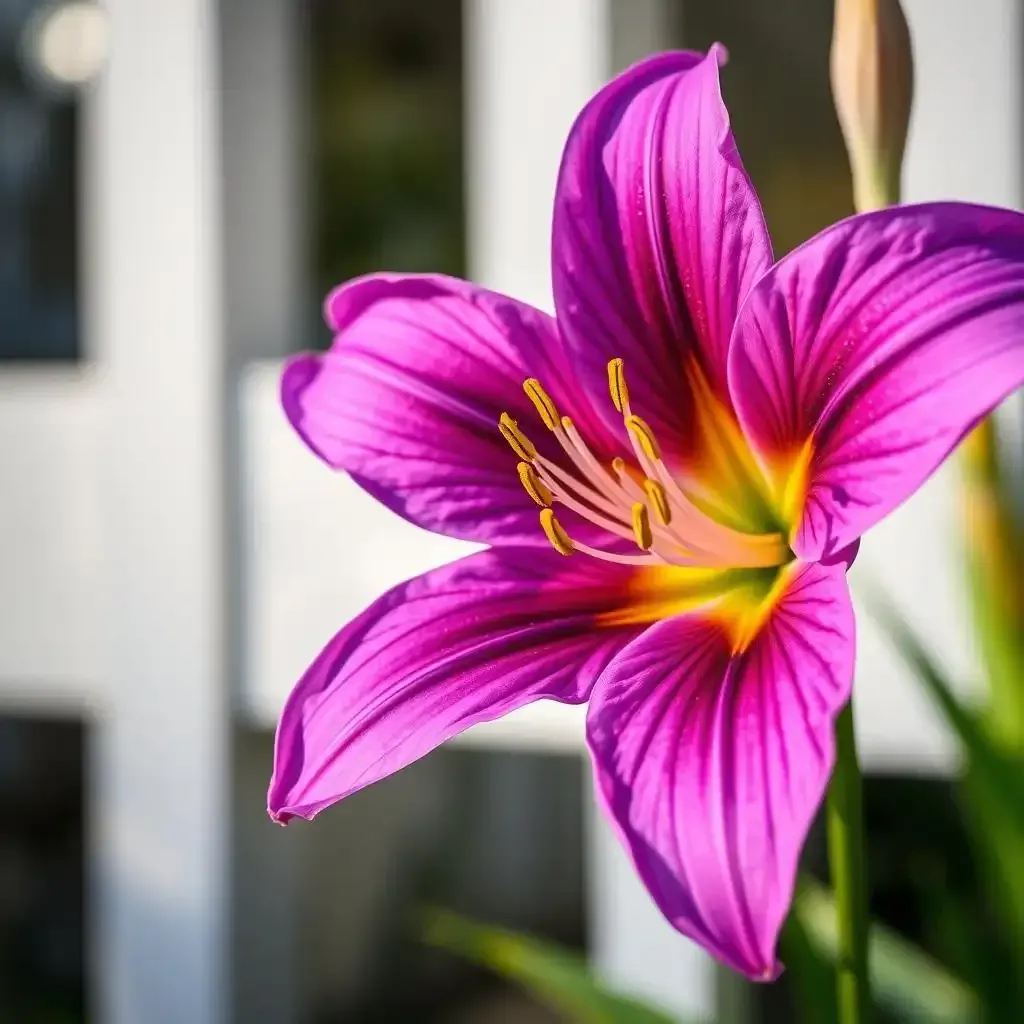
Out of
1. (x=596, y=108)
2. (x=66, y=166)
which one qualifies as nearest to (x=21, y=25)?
(x=66, y=166)

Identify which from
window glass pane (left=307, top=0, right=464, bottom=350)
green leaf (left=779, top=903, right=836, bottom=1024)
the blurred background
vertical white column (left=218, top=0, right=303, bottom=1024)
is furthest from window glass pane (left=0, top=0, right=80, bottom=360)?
green leaf (left=779, top=903, right=836, bottom=1024)

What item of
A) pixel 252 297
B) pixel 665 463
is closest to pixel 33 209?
pixel 252 297

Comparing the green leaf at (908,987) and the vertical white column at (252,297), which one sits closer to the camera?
the green leaf at (908,987)

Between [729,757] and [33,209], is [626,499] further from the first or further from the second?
[33,209]

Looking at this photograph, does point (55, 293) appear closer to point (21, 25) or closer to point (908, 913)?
point (21, 25)

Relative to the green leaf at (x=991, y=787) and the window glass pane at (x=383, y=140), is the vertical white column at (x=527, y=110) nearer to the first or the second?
the green leaf at (x=991, y=787)

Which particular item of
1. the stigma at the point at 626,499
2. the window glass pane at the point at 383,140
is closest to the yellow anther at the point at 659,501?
the stigma at the point at 626,499

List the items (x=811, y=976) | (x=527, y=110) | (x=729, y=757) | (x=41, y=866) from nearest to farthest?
(x=729, y=757)
(x=811, y=976)
(x=527, y=110)
(x=41, y=866)
